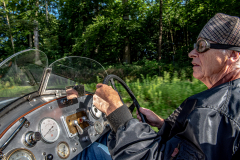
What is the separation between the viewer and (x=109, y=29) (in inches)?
586

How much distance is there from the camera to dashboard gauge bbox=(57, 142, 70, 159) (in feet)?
5.45

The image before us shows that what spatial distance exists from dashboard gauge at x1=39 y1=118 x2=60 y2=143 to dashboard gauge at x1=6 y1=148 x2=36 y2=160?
176 millimetres

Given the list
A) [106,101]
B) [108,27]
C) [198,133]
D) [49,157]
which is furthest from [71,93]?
Result: [108,27]

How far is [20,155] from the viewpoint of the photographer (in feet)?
4.49

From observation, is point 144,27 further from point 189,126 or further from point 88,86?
point 189,126

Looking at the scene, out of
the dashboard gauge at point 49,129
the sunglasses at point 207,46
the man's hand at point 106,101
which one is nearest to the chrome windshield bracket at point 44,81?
the dashboard gauge at point 49,129

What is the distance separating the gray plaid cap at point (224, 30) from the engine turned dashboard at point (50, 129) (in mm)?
1515

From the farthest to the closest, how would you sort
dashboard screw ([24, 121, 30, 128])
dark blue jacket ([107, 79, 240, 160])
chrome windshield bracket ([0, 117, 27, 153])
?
dashboard screw ([24, 121, 30, 128]) → chrome windshield bracket ([0, 117, 27, 153]) → dark blue jacket ([107, 79, 240, 160])

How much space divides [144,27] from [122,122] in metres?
18.2

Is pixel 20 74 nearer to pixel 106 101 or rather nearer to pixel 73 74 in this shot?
pixel 73 74

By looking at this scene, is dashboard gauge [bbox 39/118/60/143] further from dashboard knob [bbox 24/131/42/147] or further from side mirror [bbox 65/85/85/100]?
side mirror [bbox 65/85/85/100]

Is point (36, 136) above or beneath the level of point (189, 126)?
beneath

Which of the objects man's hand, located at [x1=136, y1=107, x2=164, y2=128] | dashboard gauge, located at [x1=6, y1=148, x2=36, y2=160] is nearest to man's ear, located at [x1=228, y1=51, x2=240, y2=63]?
man's hand, located at [x1=136, y1=107, x2=164, y2=128]

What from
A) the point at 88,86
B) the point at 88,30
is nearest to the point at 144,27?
the point at 88,30
